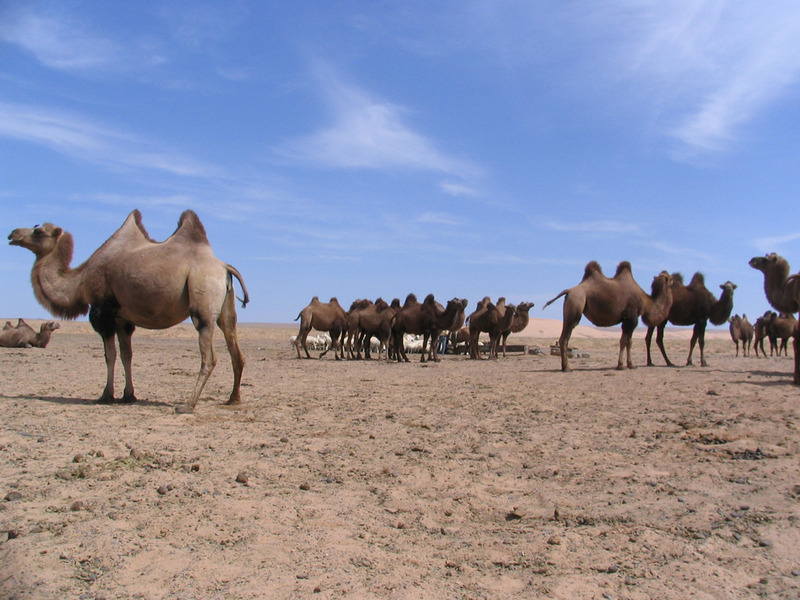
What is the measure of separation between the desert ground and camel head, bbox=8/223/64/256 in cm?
225

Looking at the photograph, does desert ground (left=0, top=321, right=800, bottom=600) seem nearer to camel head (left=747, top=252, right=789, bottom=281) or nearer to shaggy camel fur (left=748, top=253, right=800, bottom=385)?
shaggy camel fur (left=748, top=253, right=800, bottom=385)

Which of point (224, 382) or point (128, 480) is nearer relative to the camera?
point (128, 480)

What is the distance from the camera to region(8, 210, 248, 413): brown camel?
8164 millimetres

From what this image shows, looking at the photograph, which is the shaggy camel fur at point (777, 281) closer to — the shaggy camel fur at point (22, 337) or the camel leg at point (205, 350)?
the camel leg at point (205, 350)

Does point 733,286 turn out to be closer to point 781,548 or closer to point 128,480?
point 781,548

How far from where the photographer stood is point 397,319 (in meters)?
22.5

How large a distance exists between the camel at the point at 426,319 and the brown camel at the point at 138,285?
12.7m

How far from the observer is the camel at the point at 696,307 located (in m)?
17.5

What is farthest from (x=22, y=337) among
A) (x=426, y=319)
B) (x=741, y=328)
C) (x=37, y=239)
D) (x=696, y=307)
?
(x=741, y=328)

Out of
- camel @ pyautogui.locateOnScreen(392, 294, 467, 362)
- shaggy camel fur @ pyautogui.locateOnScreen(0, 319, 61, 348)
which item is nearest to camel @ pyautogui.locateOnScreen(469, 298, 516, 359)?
camel @ pyautogui.locateOnScreen(392, 294, 467, 362)

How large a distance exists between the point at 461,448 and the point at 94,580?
3.82 m

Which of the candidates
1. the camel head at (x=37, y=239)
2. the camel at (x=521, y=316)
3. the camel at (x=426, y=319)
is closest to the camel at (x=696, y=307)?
the camel at (x=426, y=319)

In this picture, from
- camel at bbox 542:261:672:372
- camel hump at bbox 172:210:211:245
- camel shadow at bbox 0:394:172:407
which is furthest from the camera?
camel at bbox 542:261:672:372

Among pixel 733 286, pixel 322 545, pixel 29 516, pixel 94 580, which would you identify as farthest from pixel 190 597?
Result: pixel 733 286
